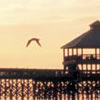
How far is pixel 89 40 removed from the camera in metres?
75.4

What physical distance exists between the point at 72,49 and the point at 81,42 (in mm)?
1676

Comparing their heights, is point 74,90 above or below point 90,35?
below

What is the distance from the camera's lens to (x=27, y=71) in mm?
69500

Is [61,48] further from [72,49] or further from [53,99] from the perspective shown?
[53,99]

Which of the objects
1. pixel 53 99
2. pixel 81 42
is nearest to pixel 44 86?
pixel 53 99

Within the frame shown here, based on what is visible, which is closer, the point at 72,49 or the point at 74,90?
the point at 74,90

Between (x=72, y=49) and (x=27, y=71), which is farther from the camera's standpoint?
(x=72, y=49)

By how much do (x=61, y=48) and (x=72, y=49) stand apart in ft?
4.66

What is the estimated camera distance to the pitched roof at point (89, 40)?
7475cm

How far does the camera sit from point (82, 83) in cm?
7138

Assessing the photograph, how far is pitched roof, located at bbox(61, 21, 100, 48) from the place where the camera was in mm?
74750

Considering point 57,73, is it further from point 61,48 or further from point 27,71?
point 61,48

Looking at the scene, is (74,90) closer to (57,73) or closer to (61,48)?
(57,73)

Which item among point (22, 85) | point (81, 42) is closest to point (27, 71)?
point (22, 85)
